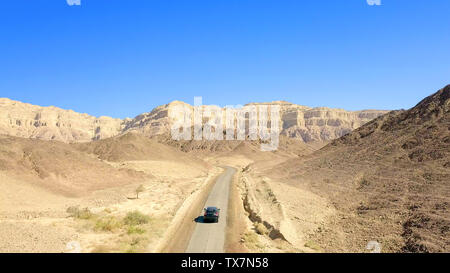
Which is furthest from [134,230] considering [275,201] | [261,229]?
[275,201]

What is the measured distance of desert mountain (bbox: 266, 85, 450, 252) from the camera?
21531 mm

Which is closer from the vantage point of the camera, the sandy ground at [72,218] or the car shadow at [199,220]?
the sandy ground at [72,218]

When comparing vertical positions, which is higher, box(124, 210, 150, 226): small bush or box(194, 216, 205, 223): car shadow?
box(124, 210, 150, 226): small bush

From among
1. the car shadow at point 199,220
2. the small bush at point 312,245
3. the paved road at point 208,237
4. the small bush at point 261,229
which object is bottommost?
the small bush at point 312,245

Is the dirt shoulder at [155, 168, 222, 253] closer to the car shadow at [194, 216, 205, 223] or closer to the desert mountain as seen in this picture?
the car shadow at [194, 216, 205, 223]

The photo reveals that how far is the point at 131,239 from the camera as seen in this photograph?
18750 millimetres

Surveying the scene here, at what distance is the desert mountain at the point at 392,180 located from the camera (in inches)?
848

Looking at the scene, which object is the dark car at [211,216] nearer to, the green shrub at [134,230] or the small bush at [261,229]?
the small bush at [261,229]

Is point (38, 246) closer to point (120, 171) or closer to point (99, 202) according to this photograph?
point (99, 202)

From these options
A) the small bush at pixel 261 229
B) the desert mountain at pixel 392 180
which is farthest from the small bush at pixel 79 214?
the desert mountain at pixel 392 180

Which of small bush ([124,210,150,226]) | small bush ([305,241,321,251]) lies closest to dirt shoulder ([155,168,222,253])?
small bush ([124,210,150,226])
